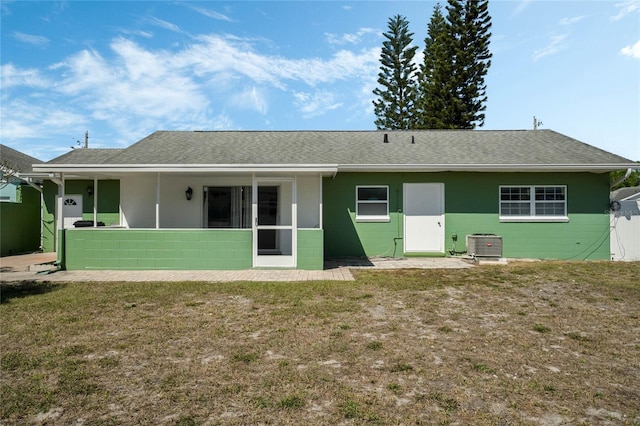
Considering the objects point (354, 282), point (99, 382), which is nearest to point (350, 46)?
point (354, 282)

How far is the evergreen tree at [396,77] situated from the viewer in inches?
1149

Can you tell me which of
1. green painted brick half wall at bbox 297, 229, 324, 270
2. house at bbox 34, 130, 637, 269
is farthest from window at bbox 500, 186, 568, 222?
green painted brick half wall at bbox 297, 229, 324, 270

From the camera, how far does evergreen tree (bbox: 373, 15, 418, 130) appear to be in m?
29.2

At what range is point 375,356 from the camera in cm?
397

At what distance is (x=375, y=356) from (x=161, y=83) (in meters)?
13.0

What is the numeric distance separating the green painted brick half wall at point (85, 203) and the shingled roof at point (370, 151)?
3.52 ft

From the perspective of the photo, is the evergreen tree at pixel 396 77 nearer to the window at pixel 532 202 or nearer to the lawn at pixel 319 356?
the window at pixel 532 202

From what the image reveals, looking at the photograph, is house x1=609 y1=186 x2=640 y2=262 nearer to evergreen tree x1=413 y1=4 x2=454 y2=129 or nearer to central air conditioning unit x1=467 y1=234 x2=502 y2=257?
central air conditioning unit x1=467 y1=234 x2=502 y2=257

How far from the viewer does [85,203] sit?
13.9m

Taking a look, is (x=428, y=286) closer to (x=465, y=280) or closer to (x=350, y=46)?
(x=465, y=280)

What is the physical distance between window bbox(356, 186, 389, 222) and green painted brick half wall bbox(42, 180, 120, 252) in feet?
29.5

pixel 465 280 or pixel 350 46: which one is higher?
pixel 350 46

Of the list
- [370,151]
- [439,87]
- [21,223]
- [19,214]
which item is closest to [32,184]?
[19,214]

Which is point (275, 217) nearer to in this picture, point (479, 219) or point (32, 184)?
point (479, 219)
